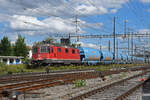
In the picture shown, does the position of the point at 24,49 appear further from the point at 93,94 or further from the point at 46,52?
the point at 93,94

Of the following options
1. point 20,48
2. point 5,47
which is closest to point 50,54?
point 5,47

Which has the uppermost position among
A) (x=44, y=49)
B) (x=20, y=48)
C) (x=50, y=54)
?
(x=20, y=48)

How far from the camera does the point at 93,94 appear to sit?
1120 centimetres

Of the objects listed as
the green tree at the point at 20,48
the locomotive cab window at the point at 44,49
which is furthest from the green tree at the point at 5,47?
the locomotive cab window at the point at 44,49

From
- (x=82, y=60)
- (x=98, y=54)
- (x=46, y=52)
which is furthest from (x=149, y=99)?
(x=98, y=54)

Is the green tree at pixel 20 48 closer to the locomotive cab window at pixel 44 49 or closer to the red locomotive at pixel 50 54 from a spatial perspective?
the red locomotive at pixel 50 54

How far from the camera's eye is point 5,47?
238ft

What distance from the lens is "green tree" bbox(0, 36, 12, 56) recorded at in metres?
71.5

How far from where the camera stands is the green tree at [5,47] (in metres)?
71.5

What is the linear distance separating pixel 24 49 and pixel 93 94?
221 feet

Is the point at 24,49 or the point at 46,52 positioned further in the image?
the point at 24,49

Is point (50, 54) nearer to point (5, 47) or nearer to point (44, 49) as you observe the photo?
point (44, 49)

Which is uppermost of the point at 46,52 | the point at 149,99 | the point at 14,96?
the point at 46,52

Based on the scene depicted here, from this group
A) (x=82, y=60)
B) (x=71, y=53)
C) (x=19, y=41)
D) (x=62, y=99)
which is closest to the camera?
(x=62, y=99)
